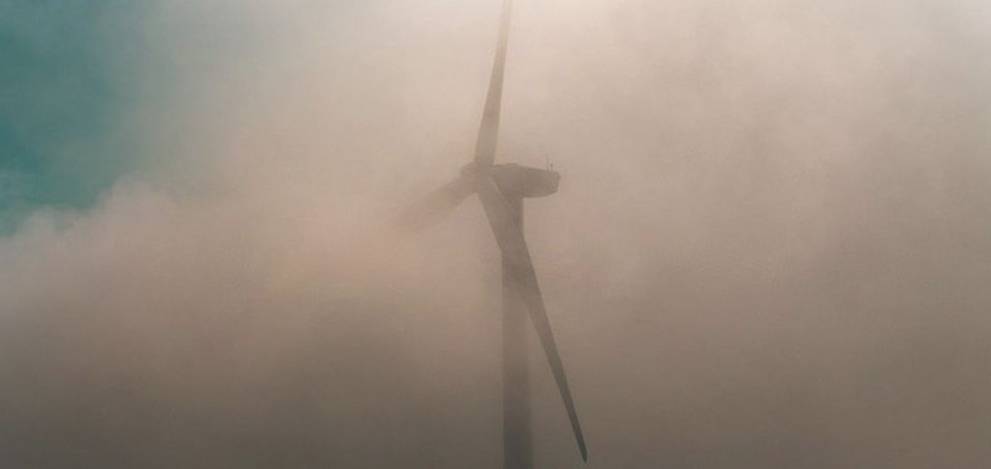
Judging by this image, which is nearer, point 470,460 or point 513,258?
point 513,258

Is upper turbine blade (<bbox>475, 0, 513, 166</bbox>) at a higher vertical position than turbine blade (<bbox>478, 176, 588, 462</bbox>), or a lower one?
higher

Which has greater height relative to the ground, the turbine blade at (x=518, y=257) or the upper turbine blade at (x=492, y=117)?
the upper turbine blade at (x=492, y=117)

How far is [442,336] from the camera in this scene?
24375 mm

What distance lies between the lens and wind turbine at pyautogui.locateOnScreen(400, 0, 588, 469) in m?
16.7

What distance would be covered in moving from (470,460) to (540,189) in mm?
8170

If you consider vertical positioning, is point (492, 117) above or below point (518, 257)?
above

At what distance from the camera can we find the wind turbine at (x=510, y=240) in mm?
16719

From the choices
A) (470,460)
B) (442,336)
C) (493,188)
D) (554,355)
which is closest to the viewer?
(554,355)

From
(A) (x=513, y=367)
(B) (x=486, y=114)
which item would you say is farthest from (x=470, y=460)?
(B) (x=486, y=114)

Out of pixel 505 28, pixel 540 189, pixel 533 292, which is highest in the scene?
pixel 505 28

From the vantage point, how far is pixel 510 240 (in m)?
17.1

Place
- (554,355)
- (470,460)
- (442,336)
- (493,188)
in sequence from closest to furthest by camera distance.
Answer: (554,355)
(493,188)
(470,460)
(442,336)

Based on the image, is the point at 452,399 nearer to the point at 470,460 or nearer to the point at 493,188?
the point at 470,460

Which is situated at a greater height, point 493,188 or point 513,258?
point 493,188
